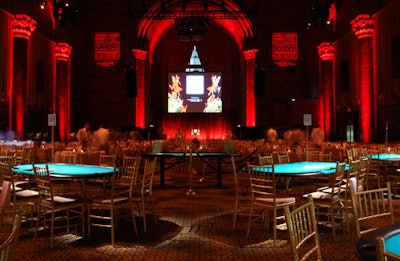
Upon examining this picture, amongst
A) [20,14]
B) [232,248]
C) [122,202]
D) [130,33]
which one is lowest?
[232,248]

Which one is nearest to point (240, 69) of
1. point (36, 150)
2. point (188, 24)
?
point (188, 24)

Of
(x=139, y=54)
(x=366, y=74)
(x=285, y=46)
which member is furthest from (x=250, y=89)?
(x=366, y=74)

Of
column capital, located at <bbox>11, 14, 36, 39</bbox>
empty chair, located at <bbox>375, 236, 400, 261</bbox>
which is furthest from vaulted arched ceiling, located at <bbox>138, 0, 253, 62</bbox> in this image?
empty chair, located at <bbox>375, 236, 400, 261</bbox>

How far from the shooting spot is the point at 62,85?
854 inches

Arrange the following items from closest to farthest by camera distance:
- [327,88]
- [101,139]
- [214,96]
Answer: [101,139]
[327,88]
[214,96]

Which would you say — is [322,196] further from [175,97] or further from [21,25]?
[175,97]

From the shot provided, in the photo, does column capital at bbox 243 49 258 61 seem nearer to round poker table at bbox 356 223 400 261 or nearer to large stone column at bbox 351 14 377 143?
large stone column at bbox 351 14 377 143

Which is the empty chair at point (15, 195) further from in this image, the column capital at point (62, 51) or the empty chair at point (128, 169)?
the column capital at point (62, 51)

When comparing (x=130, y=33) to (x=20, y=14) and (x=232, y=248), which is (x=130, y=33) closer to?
(x=20, y=14)

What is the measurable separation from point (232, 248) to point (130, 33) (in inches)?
878

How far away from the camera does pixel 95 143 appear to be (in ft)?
47.9

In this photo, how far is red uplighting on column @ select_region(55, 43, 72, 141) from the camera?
844 inches

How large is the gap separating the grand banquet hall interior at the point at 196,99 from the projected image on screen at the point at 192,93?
74mm

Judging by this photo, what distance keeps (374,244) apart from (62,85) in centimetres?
2129
